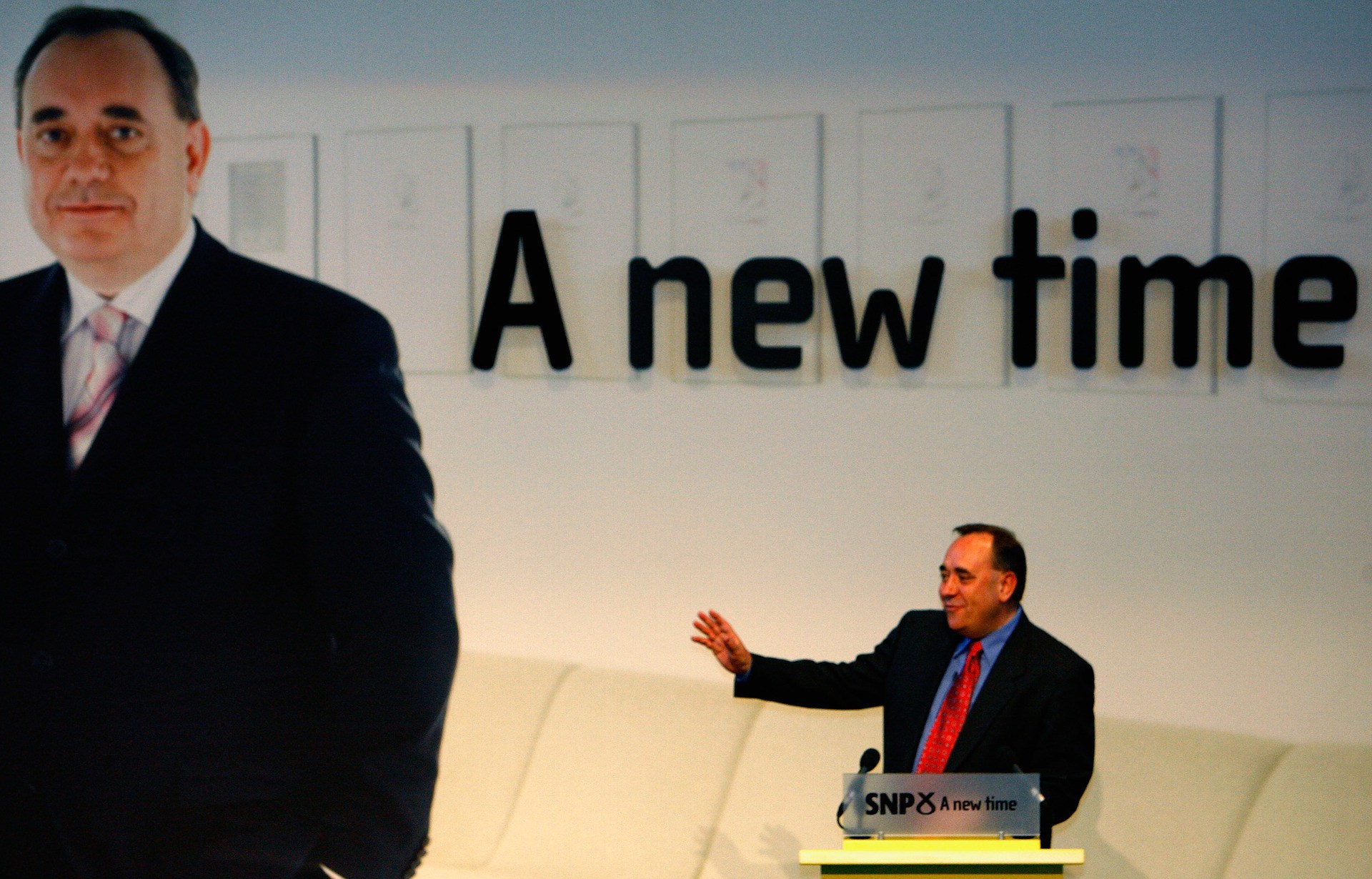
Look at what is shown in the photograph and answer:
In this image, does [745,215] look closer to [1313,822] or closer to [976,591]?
[976,591]

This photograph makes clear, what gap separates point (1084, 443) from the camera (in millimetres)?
3570

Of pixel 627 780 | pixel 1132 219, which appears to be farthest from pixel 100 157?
pixel 1132 219

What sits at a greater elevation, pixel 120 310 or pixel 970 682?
pixel 120 310

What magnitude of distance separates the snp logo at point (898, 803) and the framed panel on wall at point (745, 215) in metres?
1.53

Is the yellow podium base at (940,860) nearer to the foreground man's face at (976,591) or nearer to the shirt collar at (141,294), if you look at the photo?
the foreground man's face at (976,591)

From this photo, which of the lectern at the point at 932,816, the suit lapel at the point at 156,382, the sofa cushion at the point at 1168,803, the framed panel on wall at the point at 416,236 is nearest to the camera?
the suit lapel at the point at 156,382

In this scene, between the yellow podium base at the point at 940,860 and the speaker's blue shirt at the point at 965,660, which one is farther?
the speaker's blue shirt at the point at 965,660

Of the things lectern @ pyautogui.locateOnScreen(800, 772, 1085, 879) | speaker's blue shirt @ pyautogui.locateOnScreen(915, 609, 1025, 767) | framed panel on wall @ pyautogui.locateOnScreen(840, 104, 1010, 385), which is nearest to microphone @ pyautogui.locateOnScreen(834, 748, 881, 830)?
lectern @ pyautogui.locateOnScreen(800, 772, 1085, 879)

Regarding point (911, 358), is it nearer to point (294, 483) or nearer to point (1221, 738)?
point (1221, 738)

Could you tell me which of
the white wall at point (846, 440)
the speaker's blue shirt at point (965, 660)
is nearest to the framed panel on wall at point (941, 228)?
the white wall at point (846, 440)

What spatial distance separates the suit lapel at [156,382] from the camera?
2350 mm

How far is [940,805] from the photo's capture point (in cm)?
248

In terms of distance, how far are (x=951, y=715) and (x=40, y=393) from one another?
194 cm

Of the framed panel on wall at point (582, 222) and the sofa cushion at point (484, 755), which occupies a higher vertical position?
the framed panel on wall at point (582, 222)
